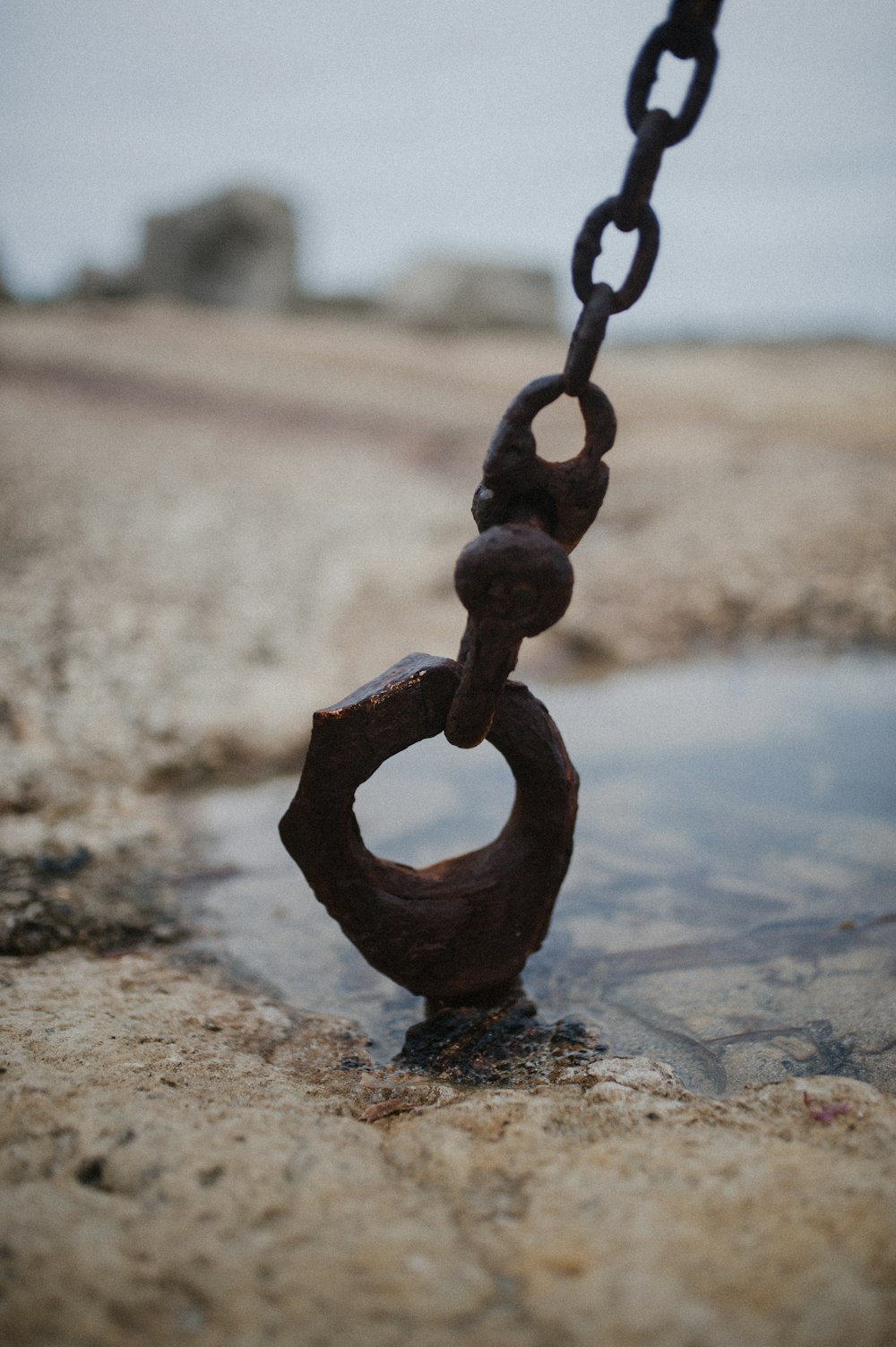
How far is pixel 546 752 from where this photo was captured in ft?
5.47

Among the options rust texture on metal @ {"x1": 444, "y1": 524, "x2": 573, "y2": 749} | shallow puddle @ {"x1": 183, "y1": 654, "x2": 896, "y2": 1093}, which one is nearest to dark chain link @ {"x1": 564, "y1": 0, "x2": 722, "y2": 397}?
rust texture on metal @ {"x1": 444, "y1": 524, "x2": 573, "y2": 749}

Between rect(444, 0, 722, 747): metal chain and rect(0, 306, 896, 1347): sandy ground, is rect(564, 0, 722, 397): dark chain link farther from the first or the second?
rect(0, 306, 896, 1347): sandy ground

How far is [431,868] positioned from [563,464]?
80 centimetres

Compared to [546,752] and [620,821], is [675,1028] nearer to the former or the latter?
[546,752]

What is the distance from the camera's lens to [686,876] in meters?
2.43

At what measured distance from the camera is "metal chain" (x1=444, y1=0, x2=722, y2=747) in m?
1.31

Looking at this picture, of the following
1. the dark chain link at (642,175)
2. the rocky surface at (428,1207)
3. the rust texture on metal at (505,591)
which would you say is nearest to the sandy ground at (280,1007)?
the rocky surface at (428,1207)

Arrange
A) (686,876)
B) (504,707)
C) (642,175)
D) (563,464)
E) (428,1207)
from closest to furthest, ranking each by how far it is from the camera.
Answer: (428,1207) < (642,175) < (563,464) < (504,707) < (686,876)

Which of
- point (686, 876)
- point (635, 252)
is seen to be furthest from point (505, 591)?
point (686, 876)

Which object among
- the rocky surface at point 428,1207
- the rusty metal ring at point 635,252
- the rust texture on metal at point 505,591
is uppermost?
the rusty metal ring at point 635,252

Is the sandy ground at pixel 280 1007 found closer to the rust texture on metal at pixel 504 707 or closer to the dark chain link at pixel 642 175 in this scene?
the rust texture on metal at pixel 504 707

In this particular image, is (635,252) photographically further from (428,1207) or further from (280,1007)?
(280,1007)

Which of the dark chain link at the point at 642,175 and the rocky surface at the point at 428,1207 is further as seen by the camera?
the dark chain link at the point at 642,175

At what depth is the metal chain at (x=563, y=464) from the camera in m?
1.31
